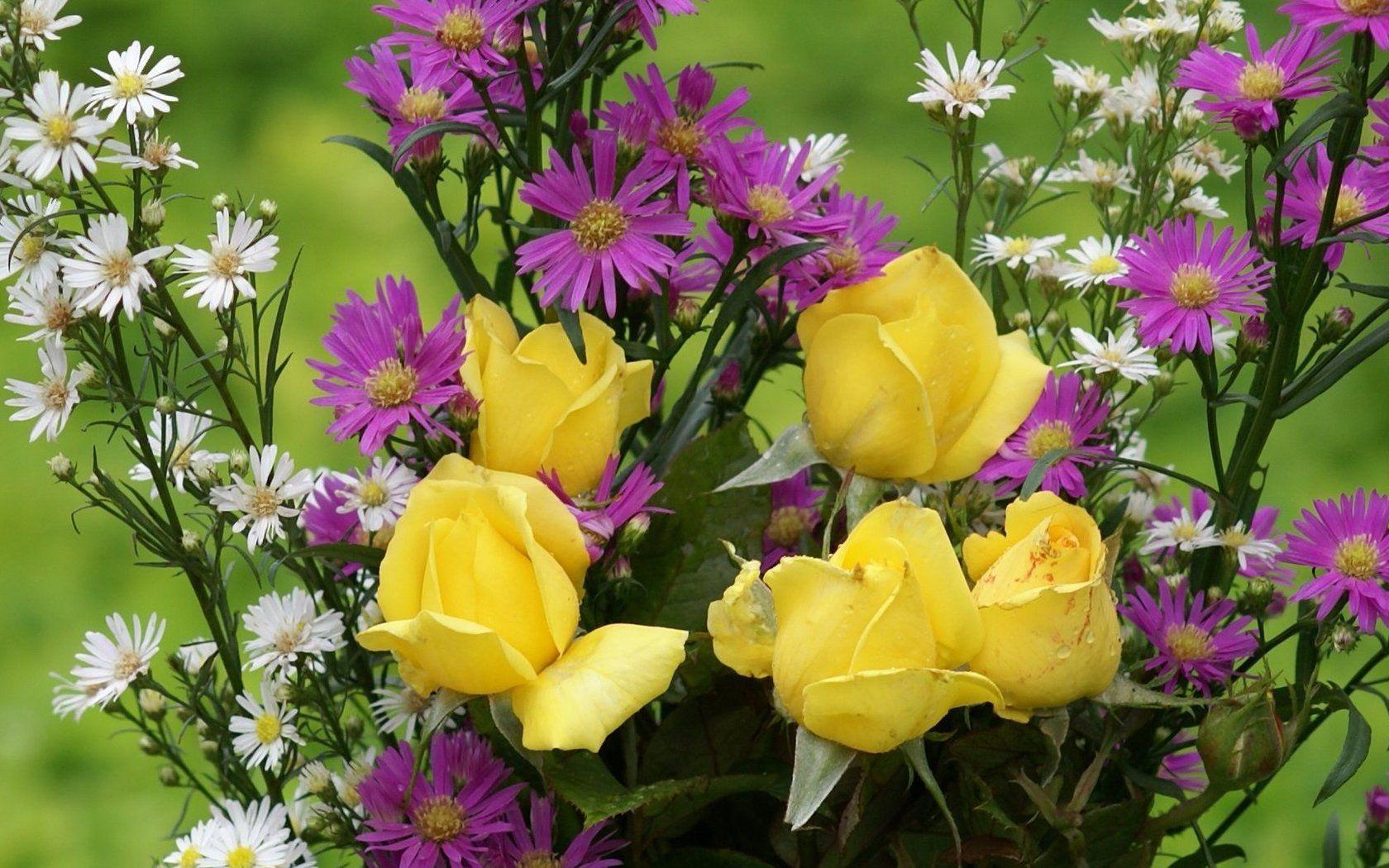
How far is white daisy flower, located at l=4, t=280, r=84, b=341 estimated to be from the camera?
387mm

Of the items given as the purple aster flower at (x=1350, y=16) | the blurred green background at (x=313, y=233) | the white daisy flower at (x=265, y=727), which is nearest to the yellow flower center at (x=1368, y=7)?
the purple aster flower at (x=1350, y=16)

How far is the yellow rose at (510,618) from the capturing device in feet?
1.13

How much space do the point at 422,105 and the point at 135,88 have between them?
0.07 meters

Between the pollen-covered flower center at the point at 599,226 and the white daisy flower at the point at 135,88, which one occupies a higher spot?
the white daisy flower at the point at 135,88

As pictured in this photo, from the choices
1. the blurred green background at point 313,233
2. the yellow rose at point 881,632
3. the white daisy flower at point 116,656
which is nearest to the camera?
the yellow rose at point 881,632

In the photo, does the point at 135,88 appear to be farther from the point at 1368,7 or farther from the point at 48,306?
the point at 1368,7

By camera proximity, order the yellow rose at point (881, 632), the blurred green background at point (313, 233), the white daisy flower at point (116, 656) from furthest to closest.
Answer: the blurred green background at point (313, 233), the white daisy flower at point (116, 656), the yellow rose at point (881, 632)

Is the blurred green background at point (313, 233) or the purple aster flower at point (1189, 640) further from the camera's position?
the blurred green background at point (313, 233)

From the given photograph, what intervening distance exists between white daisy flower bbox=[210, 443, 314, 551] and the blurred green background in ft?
1.75

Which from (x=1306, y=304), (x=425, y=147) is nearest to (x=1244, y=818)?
(x=1306, y=304)

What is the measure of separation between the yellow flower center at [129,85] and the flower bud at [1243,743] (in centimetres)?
29

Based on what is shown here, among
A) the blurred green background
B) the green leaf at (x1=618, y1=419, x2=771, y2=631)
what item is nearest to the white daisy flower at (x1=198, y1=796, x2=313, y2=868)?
the green leaf at (x1=618, y1=419, x2=771, y2=631)

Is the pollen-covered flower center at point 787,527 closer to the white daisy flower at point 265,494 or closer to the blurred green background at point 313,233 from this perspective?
the white daisy flower at point 265,494

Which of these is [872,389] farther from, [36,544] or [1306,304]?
[36,544]
